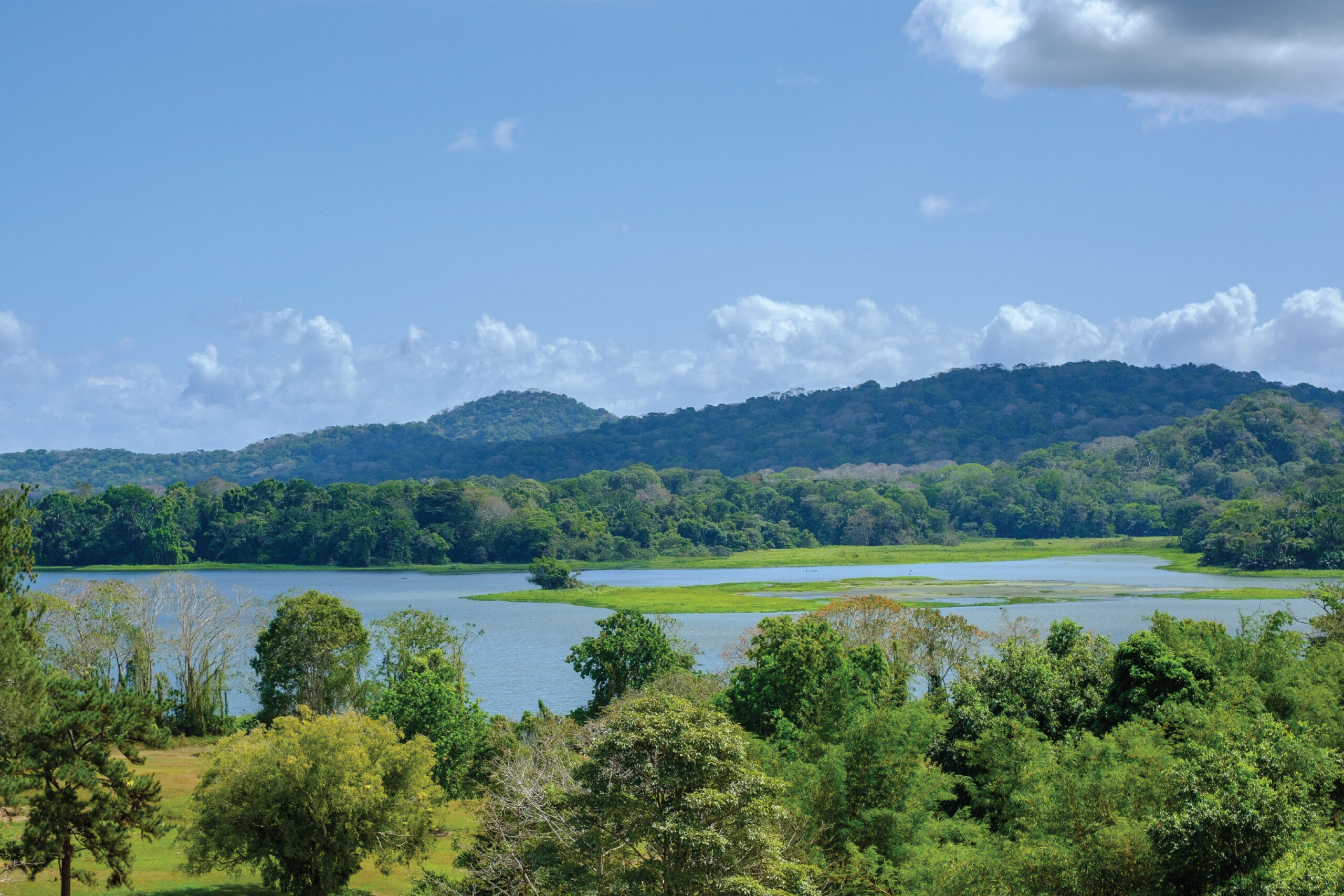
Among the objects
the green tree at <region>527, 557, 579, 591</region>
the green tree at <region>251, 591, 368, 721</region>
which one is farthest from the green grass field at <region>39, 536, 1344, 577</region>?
the green tree at <region>251, 591, 368, 721</region>

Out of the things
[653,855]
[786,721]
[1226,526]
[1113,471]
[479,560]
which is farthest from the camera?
[1113,471]

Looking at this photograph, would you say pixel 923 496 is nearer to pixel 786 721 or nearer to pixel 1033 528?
pixel 1033 528

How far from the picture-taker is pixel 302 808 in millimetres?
25812

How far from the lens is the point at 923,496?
176 metres

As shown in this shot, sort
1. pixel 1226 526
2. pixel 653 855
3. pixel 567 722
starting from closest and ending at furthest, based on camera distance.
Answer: pixel 653 855 → pixel 567 722 → pixel 1226 526

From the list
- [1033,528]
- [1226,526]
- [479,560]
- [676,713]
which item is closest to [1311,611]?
[1226,526]

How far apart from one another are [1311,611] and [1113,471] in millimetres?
127428

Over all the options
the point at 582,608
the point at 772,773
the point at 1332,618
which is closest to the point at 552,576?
the point at 582,608

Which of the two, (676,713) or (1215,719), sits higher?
(676,713)

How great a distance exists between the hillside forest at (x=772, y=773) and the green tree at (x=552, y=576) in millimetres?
53285

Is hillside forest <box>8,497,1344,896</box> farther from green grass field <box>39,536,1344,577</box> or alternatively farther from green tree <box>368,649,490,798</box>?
green grass field <box>39,536,1344,577</box>

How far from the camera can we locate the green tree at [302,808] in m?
25.5

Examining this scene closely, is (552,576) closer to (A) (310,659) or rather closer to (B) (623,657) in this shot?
(A) (310,659)

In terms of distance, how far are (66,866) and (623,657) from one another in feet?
66.8
